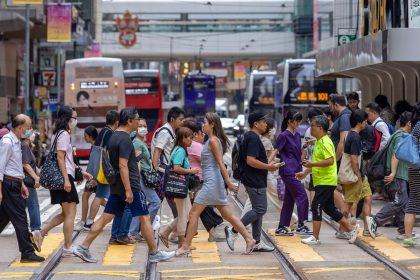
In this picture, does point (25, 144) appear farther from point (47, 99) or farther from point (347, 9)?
point (347, 9)

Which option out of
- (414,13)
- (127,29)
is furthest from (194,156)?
(127,29)

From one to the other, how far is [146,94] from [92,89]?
24.4ft

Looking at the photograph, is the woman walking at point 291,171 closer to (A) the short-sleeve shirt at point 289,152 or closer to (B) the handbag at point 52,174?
(A) the short-sleeve shirt at point 289,152

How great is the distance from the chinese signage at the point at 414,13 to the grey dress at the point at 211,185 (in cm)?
1135

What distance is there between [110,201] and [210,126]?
1.53 meters

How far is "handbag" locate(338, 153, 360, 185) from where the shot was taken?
→ 1509cm

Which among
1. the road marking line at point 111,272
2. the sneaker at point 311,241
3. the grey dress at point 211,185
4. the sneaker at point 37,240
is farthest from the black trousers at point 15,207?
the sneaker at point 311,241

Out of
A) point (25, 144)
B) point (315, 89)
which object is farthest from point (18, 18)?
point (25, 144)

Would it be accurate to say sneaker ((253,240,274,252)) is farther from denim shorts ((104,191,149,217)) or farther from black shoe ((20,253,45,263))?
black shoe ((20,253,45,263))

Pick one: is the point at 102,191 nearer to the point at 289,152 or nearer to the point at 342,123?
the point at 289,152

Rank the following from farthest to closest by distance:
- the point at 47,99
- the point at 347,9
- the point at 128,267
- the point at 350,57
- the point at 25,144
A: the point at 347,9, the point at 47,99, the point at 350,57, the point at 25,144, the point at 128,267

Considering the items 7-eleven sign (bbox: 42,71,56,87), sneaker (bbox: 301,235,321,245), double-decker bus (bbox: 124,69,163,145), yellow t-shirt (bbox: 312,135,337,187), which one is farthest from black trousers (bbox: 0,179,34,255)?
7-eleven sign (bbox: 42,71,56,87)

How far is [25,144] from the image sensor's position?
48.3ft

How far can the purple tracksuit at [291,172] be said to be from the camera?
15.3 meters
